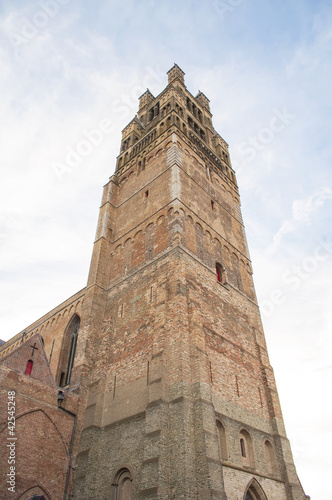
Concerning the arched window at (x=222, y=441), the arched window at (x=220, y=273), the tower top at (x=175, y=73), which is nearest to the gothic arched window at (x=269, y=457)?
the arched window at (x=222, y=441)

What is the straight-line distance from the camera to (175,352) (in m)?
13.9

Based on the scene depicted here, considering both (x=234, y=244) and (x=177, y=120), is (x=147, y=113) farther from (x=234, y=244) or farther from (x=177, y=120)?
(x=234, y=244)

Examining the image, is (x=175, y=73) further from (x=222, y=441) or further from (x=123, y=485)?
(x=123, y=485)

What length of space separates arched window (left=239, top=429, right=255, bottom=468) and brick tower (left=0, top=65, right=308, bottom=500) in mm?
38

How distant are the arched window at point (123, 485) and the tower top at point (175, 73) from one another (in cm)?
2892

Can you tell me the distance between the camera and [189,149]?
24125 millimetres

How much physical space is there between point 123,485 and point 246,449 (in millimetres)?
4802

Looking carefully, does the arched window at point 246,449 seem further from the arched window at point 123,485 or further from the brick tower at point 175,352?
the arched window at point 123,485

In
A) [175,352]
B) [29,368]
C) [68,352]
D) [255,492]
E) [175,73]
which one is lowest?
[255,492]

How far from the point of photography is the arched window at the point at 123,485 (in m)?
12.6

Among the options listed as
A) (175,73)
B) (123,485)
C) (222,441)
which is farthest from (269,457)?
(175,73)

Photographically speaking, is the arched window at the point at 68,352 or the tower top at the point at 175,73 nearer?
the arched window at the point at 68,352

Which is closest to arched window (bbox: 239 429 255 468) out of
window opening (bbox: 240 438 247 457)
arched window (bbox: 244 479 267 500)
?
window opening (bbox: 240 438 247 457)

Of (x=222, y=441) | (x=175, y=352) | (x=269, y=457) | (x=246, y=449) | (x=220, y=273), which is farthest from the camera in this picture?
(x=220, y=273)
